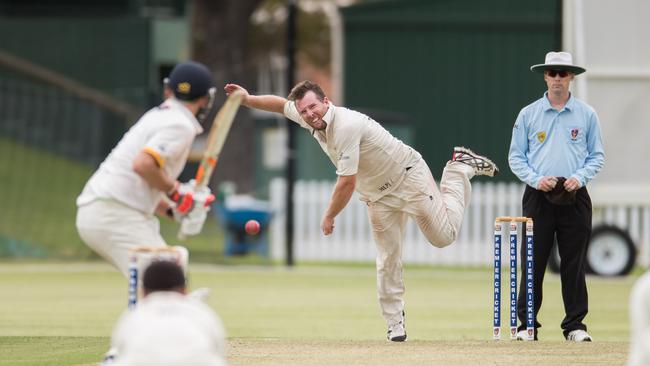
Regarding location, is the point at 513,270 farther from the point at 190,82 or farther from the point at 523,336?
the point at 190,82

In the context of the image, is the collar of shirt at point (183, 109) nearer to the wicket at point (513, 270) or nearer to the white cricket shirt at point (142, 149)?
the white cricket shirt at point (142, 149)

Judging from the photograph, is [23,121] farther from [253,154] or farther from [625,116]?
[625,116]

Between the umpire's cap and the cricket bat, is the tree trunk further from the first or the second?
the umpire's cap

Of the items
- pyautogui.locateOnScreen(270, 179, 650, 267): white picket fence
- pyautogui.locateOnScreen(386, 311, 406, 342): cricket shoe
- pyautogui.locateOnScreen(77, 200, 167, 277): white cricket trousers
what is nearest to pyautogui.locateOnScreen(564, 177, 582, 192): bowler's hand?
pyautogui.locateOnScreen(386, 311, 406, 342): cricket shoe

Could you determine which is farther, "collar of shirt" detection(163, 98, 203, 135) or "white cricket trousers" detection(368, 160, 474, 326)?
"white cricket trousers" detection(368, 160, 474, 326)

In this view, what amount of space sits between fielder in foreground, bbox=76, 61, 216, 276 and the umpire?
2.91 m

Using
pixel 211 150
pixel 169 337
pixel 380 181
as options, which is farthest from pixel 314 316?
pixel 169 337

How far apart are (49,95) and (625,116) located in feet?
34.3

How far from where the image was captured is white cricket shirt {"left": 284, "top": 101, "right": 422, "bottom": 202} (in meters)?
9.72

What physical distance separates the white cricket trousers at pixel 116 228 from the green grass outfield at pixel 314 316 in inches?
44.1

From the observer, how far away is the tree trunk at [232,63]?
31.2 metres

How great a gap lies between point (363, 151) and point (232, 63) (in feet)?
72.2

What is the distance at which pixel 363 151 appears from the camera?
394 inches

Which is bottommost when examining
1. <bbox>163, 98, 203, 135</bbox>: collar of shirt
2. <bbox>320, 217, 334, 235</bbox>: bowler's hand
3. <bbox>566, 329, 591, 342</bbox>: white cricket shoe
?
<bbox>566, 329, 591, 342</bbox>: white cricket shoe
